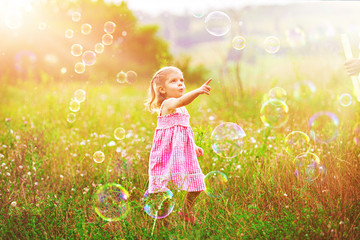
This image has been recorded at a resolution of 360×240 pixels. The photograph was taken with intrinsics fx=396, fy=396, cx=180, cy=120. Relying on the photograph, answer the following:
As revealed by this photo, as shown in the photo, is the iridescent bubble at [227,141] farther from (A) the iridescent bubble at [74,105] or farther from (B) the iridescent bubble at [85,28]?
(B) the iridescent bubble at [85,28]

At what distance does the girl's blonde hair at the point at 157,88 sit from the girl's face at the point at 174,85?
5 cm

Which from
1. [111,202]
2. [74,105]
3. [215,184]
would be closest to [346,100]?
[215,184]

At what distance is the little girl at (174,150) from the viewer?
3.41m

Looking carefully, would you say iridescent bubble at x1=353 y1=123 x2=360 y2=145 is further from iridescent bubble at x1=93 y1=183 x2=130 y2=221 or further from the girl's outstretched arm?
A: iridescent bubble at x1=93 y1=183 x2=130 y2=221

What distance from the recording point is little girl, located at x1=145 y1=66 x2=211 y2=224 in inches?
134

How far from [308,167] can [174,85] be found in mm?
1565

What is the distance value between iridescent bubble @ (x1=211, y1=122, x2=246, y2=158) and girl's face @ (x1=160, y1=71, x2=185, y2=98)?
106 cm

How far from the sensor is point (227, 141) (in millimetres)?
4453

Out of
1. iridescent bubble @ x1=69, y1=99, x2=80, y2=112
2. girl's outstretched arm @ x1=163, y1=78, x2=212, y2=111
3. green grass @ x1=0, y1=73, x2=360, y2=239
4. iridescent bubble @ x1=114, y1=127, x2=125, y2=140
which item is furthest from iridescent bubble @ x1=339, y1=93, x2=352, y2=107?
iridescent bubble @ x1=69, y1=99, x2=80, y2=112

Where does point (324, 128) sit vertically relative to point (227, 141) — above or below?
below

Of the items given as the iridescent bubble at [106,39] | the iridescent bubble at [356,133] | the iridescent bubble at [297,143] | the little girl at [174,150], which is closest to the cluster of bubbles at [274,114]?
the iridescent bubble at [297,143]

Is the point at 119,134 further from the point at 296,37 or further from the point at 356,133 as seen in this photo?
the point at 296,37

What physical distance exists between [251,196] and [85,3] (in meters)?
16.9

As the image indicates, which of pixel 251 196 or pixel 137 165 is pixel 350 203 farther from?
pixel 137 165
